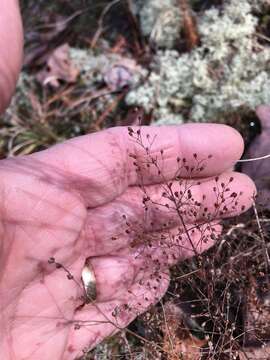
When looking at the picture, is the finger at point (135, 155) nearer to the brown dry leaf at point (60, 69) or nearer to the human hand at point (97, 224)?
the human hand at point (97, 224)

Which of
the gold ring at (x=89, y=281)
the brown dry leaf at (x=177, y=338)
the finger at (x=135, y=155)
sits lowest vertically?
the brown dry leaf at (x=177, y=338)

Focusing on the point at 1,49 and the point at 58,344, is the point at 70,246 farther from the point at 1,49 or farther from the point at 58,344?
the point at 1,49

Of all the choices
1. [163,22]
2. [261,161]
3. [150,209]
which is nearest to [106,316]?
[150,209]

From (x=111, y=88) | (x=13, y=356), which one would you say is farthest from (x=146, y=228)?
(x=111, y=88)

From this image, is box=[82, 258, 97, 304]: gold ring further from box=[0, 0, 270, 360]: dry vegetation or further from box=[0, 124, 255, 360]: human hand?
box=[0, 0, 270, 360]: dry vegetation

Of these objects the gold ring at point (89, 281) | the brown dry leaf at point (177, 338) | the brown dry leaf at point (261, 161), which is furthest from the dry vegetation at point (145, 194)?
the gold ring at point (89, 281)

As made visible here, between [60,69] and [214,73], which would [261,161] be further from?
[60,69]
